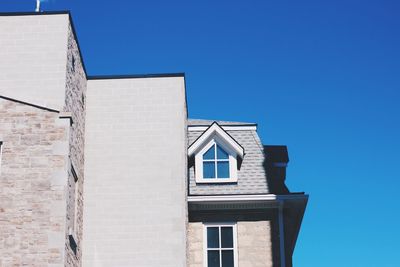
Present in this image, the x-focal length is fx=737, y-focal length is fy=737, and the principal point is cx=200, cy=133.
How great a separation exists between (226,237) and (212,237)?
0.42 metres

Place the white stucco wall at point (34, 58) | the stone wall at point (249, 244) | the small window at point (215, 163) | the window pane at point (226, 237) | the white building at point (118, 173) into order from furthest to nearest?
1. the small window at point (215, 163)
2. the window pane at point (226, 237)
3. the stone wall at point (249, 244)
4. the white stucco wall at point (34, 58)
5. the white building at point (118, 173)

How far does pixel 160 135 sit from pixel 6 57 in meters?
4.79

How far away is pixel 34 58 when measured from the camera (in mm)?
18328

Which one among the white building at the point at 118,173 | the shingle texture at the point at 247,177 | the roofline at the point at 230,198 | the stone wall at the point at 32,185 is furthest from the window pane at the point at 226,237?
the stone wall at the point at 32,185

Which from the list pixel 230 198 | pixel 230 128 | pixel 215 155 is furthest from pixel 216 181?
pixel 230 128

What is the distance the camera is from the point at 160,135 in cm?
2061

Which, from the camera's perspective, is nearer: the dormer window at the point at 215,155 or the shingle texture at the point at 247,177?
the shingle texture at the point at 247,177

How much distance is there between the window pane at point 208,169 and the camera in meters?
23.1

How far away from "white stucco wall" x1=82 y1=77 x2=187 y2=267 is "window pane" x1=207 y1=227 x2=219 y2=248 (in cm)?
228

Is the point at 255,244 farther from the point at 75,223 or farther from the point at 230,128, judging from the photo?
the point at 75,223

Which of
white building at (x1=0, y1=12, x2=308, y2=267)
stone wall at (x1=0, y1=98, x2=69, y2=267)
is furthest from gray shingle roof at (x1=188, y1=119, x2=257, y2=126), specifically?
stone wall at (x1=0, y1=98, x2=69, y2=267)

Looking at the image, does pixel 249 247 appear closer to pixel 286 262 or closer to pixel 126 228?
pixel 286 262

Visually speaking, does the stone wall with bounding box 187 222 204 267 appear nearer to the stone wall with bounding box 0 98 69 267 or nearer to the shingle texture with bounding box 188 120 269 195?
the shingle texture with bounding box 188 120 269 195

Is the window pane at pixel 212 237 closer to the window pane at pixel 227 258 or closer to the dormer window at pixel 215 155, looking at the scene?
the window pane at pixel 227 258
